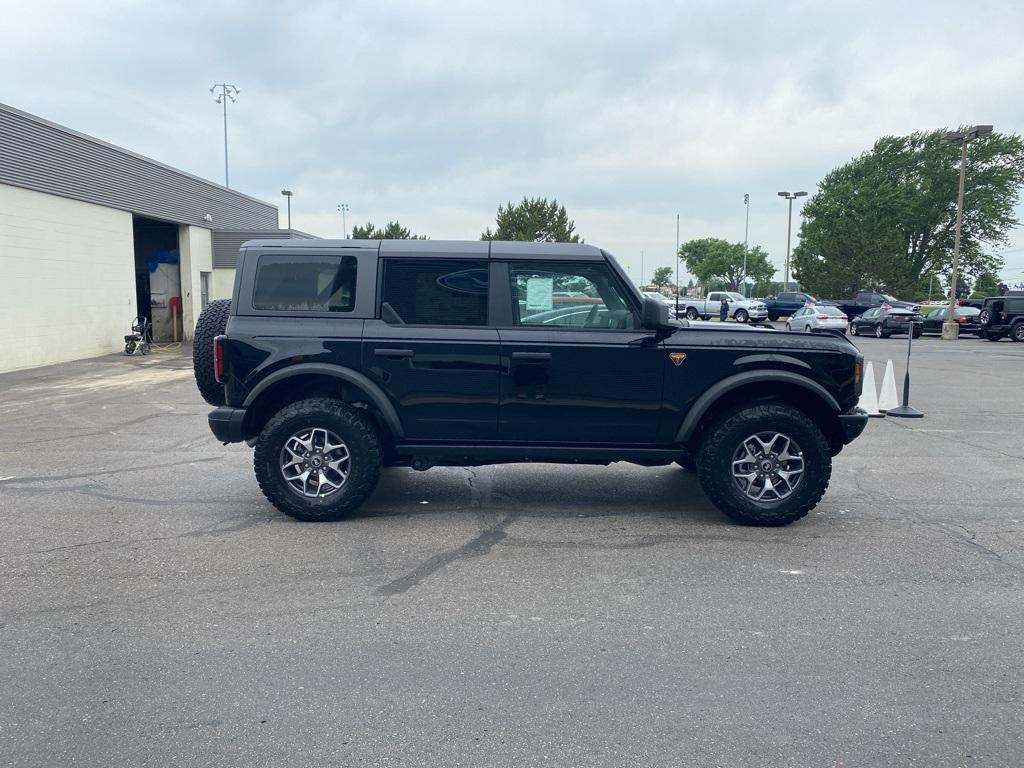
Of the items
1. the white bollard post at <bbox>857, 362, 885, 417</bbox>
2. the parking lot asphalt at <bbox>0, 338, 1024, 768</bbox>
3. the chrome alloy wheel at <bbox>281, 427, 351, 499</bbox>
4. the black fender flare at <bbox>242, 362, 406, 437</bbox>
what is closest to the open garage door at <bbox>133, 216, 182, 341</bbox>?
the parking lot asphalt at <bbox>0, 338, 1024, 768</bbox>

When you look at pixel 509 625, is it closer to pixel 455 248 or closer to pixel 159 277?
pixel 455 248

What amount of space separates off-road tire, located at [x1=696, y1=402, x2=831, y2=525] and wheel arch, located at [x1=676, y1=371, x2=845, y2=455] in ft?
0.44

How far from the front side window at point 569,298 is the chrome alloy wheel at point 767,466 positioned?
3.95ft

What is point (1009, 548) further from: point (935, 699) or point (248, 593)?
point (248, 593)

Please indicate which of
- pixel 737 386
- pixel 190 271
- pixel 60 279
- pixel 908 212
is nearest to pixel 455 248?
pixel 737 386

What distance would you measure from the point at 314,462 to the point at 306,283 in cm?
131

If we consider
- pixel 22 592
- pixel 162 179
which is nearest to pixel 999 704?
pixel 22 592

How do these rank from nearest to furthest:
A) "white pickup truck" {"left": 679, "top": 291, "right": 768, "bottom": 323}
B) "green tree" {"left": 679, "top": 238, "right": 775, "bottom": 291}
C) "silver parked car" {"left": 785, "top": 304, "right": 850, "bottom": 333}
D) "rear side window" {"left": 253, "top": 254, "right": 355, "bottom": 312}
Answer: "rear side window" {"left": 253, "top": 254, "right": 355, "bottom": 312}, "silver parked car" {"left": 785, "top": 304, "right": 850, "bottom": 333}, "white pickup truck" {"left": 679, "top": 291, "right": 768, "bottom": 323}, "green tree" {"left": 679, "top": 238, "right": 775, "bottom": 291}

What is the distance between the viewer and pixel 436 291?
5562 mm

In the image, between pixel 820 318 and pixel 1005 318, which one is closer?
pixel 1005 318

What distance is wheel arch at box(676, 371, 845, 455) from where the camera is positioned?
5.39 metres

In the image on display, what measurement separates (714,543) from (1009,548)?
1934 millimetres

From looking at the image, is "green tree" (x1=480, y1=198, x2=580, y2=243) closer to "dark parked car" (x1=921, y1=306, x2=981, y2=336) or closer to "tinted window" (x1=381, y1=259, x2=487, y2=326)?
"dark parked car" (x1=921, y1=306, x2=981, y2=336)

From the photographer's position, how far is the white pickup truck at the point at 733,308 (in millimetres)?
41750
